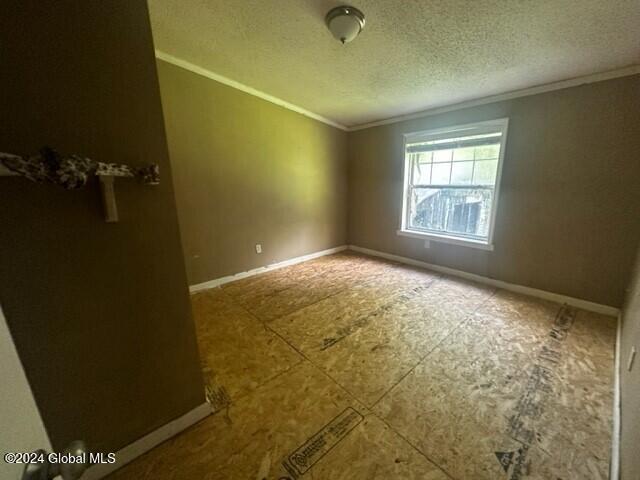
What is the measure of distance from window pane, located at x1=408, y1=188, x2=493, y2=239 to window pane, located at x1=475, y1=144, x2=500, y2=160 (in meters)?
0.41

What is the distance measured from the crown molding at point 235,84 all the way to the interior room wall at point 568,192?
6.00 feet

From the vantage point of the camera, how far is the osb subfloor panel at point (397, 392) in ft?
3.77

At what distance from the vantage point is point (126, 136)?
1025 millimetres

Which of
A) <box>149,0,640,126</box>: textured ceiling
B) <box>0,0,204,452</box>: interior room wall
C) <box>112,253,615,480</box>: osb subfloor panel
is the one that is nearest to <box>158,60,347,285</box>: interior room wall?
<box>149,0,640,126</box>: textured ceiling

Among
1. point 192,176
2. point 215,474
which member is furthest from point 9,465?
point 192,176

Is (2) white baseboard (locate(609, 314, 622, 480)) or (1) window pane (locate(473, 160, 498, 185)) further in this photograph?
(1) window pane (locate(473, 160, 498, 185))

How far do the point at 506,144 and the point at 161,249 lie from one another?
3655 millimetres

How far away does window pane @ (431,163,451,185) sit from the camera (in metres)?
3.47

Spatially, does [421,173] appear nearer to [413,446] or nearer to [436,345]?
[436,345]

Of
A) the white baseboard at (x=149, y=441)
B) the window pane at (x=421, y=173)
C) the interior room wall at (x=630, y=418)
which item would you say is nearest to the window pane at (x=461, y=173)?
the window pane at (x=421, y=173)

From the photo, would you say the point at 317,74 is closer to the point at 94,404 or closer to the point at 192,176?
the point at 192,176

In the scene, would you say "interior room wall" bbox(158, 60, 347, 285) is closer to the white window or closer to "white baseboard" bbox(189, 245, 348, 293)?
"white baseboard" bbox(189, 245, 348, 293)

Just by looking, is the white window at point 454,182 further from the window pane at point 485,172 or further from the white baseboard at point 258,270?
the white baseboard at point 258,270

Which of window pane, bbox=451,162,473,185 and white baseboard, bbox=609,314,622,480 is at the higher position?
window pane, bbox=451,162,473,185
